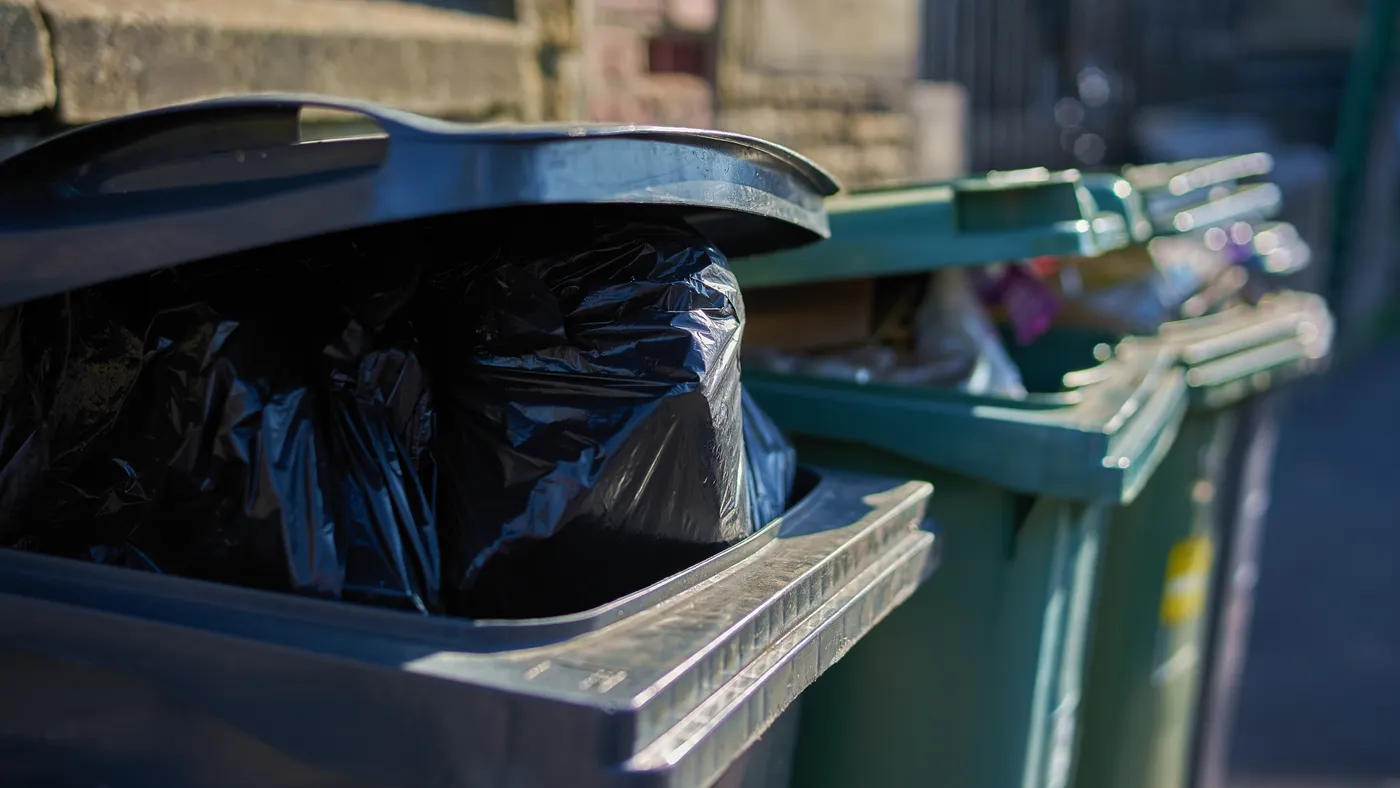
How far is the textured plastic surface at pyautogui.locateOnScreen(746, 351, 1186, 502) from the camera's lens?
179 cm

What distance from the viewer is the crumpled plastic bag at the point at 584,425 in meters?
1.26

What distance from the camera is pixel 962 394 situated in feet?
6.19

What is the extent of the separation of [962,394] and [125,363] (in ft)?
3.89

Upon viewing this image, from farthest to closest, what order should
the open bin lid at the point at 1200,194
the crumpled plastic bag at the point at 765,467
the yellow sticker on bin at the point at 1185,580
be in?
the yellow sticker on bin at the point at 1185,580
the open bin lid at the point at 1200,194
the crumpled plastic bag at the point at 765,467

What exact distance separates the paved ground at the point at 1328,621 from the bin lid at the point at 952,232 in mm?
2331

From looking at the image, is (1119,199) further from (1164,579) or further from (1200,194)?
(1164,579)

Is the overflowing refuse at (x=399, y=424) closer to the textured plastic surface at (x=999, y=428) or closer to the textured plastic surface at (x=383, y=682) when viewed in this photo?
the textured plastic surface at (x=383, y=682)

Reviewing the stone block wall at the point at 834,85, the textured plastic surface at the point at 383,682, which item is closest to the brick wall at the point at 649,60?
the stone block wall at the point at 834,85

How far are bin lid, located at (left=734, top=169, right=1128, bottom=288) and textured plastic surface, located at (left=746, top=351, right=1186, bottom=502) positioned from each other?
20 cm

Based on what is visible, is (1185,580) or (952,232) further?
(1185,580)

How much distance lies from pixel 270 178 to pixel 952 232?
3.99 feet

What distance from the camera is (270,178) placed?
1120 mm

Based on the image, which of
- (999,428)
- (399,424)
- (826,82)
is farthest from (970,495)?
(826,82)

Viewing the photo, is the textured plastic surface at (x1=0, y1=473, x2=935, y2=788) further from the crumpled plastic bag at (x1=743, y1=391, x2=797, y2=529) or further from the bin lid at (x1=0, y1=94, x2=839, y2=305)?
the bin lid at (x1=0, y1=94, x2=839, y2=305)
